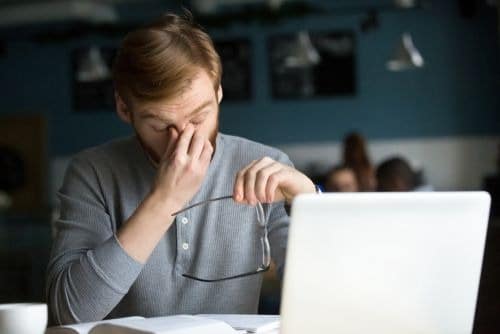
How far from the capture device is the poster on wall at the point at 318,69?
31.9 ft

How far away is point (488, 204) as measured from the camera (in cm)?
140

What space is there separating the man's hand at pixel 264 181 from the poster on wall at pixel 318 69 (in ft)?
25.8

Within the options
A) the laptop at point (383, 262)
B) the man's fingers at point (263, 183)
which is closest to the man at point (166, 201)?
the man's fingers at point (263, 183)

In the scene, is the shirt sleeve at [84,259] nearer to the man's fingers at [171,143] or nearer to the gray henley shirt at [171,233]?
the gray henley shirt at [171,233]

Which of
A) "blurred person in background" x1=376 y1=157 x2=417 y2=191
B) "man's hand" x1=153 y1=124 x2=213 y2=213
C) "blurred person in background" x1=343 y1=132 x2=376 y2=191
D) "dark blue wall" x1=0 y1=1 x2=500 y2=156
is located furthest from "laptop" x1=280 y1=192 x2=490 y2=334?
"dark blue wall" x1=0 y1=1 x2=500 y2=156

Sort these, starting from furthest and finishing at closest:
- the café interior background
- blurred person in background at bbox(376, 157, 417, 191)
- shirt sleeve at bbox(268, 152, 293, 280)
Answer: the café interior background, blurred person in background at bbox(376, 157, 417, 191), shirt sleeve at bbox(268, 152, 293, 280)

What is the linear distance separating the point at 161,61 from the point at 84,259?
410mm

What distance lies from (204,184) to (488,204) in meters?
0.85

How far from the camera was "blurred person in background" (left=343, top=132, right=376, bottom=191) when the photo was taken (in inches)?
257

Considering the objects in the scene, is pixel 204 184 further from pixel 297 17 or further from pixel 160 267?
pixel 297 17

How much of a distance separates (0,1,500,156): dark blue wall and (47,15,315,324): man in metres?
7.58

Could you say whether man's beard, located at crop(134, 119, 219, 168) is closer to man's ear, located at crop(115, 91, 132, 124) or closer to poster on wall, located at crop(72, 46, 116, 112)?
man's ear, located at crop(115, 91, 132, 124)

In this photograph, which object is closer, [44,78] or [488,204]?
[488,204]

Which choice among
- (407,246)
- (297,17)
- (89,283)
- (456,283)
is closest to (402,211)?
(407,246)
